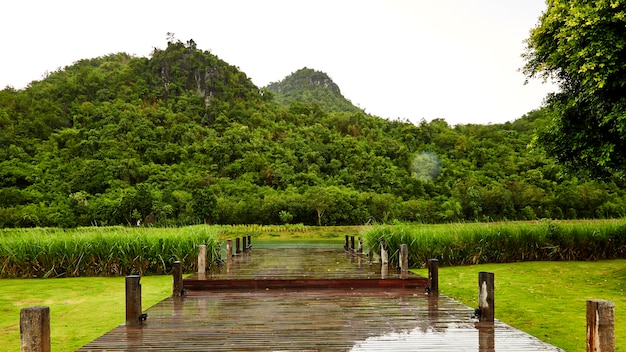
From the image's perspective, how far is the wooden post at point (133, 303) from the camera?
509 cm

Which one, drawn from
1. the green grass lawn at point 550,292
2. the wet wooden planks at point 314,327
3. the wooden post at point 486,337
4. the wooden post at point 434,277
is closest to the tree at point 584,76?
the green grass lawn at point 550,292

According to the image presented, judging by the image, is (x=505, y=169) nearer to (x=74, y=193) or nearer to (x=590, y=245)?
(x=590, y=245)

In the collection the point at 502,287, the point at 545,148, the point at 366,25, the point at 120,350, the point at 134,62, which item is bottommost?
the point at 502,287

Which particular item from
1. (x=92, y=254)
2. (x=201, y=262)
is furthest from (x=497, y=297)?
(x=92, y=254)

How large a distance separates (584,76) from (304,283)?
6.11 metres

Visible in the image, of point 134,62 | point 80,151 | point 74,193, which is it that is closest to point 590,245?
point 74,193

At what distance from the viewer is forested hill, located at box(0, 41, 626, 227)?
38.8m

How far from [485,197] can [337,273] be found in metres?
36.6

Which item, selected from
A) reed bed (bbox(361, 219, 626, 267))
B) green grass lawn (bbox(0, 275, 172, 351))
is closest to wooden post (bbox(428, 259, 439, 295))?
green grass lawn (bbox(0, 275, 172, 351))

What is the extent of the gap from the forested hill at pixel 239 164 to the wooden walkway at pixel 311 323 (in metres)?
26.3

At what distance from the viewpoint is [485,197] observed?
42375 mm

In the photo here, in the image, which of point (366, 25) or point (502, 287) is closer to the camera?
point (502, 287)

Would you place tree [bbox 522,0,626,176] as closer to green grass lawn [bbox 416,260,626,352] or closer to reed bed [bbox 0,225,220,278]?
green grass lawn [bbox 416,260,626,352]

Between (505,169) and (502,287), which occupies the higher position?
(505,169)
